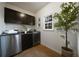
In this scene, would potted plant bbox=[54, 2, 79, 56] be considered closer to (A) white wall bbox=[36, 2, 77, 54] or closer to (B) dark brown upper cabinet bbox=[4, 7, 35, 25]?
(A) white wall bbox=[36, 2, 77, 54]

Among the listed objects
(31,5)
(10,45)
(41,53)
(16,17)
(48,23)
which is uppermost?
(31,5)

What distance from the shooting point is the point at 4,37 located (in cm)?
167

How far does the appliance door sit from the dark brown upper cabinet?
1.35 feet

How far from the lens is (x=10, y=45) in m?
1.77

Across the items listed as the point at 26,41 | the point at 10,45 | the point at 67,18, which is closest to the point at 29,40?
the point at 26,41

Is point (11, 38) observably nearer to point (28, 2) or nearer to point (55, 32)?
point (28, 2)

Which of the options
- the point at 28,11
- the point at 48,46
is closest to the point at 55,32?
the point at 48,46

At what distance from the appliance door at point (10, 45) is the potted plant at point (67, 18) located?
43.3 inches

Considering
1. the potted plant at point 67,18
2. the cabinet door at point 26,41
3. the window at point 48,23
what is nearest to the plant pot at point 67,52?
the potted plant at point 67,18

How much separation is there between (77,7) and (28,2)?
1060 millimetres

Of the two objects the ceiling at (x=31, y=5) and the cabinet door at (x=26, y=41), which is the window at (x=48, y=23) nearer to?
the ceiling at (x=31, y=5)

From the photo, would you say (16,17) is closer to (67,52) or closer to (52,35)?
(52,35)

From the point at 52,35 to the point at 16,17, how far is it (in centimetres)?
97

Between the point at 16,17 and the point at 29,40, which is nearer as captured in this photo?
the point at 16,17
